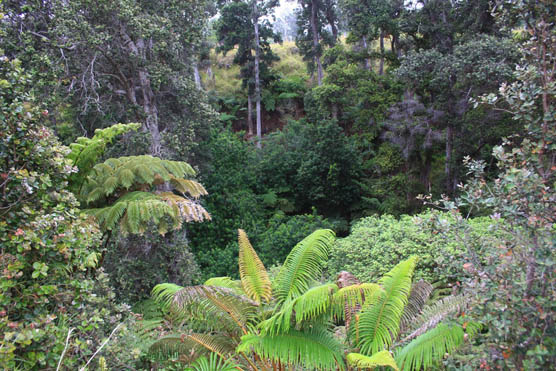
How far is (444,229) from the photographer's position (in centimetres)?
259

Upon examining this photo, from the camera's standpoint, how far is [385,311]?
3.67 meters

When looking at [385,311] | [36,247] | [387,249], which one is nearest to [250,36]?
[387,249]

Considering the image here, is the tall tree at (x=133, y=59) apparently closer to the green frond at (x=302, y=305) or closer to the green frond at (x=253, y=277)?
the green frond at (x=253, y=277)

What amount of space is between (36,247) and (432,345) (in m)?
3.08

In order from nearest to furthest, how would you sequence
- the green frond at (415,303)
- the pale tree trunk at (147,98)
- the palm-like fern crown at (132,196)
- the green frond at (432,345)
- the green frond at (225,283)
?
the green frond at (432,345), the green frond at (415,303), the green frond at (225,283), the palm-like fern crown at (132,196), the pale tree trunk at (147,98)

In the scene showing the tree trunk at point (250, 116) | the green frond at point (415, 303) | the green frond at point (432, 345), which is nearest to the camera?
the green frond at point (432, 345)

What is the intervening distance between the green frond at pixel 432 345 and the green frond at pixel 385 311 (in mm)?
305

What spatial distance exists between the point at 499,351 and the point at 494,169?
36.4ft

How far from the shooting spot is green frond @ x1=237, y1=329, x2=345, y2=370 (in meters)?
3.33

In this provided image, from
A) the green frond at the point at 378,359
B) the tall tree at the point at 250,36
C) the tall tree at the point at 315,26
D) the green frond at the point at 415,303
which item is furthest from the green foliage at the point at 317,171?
the green frond at the point at 378,359

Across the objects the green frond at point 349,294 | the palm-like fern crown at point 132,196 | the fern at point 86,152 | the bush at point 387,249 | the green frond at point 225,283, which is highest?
the fern at point 86,152

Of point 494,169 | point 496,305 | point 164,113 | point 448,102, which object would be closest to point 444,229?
point 496,305

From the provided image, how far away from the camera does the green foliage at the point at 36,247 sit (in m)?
2.51

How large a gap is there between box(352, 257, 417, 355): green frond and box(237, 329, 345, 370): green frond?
0.38 metres
